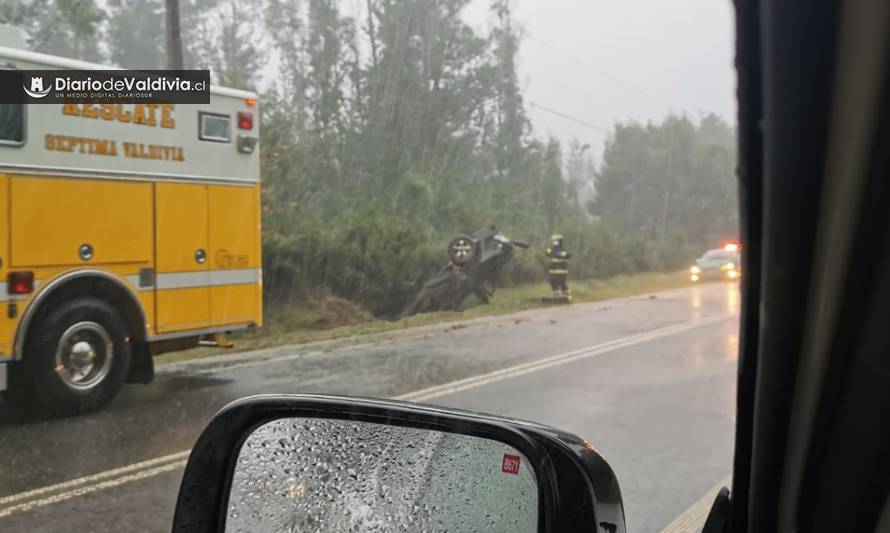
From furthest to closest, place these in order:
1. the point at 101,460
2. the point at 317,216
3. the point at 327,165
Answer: the point at 327,165 < the point at 317,216 < the point at 101,460

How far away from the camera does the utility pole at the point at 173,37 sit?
10.3 m

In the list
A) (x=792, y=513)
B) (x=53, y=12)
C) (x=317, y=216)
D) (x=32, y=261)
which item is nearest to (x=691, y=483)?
(x=792, y=513)

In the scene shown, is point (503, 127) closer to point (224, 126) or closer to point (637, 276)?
point (637, 276)

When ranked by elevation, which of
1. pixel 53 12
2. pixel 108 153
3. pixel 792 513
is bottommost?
pixel 792 513

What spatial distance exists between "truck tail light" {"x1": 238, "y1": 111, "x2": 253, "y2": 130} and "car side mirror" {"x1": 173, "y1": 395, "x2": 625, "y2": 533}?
646 cm

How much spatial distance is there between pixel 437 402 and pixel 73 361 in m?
2.98

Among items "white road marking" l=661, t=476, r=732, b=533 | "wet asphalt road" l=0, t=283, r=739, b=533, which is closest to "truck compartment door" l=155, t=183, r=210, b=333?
"wet asphalt road" l=0, t=283, r=739, b=533

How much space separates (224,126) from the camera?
7.76 m

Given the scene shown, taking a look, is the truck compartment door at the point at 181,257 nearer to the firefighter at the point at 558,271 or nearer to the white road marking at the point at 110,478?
the white road marking at the point at 110,478

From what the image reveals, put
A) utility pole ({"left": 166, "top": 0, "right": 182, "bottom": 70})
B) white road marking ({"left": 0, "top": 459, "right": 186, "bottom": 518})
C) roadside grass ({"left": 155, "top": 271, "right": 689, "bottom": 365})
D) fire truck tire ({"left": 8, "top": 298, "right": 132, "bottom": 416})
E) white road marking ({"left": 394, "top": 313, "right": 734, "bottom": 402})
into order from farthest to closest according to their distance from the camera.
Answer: roadside grass ({"left": 155, "top": 271, "right": 689, "bottom": 365}) < utility pole ({"left": 166, "top": 0, "right": 182, "bottom": 70}) < white road marking ({"left": 394, "top": 313, "right": 734, "bottom": 402}) < fire truck tire ({"left": 8, "top": 298, "right": 132, "bottom": 416}) < white road marking ({"left": 0, "top": 459, "right": 186, "bottom": 518})

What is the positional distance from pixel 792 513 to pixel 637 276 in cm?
2576

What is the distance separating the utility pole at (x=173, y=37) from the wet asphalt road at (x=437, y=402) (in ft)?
12.3

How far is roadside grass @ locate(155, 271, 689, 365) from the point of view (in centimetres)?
1092

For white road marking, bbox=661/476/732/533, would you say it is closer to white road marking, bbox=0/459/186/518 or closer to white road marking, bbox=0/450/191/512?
white road marking, bbox=0/459/186/518
